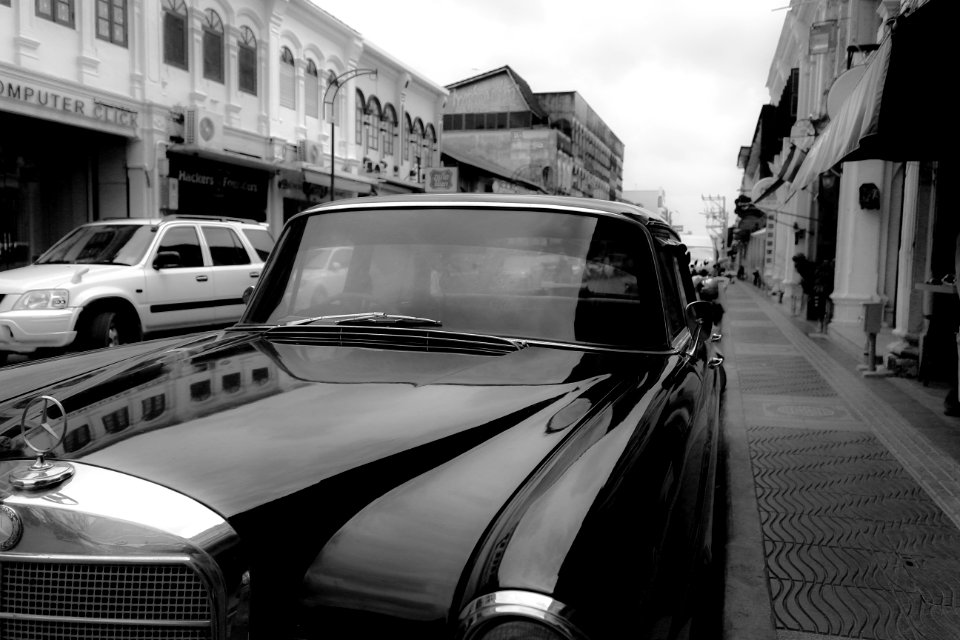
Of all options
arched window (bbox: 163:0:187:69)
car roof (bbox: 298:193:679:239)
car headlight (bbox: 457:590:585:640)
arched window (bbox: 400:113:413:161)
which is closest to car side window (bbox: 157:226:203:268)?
car roof (bbox: 298:193:679:239)

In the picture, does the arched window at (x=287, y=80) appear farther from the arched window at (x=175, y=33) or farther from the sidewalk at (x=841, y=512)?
the sidewalk at (x=841, y=512)

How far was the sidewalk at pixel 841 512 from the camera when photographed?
3.39 metres

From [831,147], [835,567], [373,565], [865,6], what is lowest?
[835,567]

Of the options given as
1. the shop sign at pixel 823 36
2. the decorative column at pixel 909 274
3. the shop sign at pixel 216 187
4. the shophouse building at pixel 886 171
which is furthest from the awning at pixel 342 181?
the decorative column at pixel 909 274

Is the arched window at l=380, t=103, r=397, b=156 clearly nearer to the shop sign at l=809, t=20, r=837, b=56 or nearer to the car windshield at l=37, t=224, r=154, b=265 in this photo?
the shop sign at l=809, t=20, r=837, b=56

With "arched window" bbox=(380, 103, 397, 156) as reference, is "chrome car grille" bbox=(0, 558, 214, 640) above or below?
below

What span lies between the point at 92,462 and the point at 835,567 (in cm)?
357

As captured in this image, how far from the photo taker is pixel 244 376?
231cm

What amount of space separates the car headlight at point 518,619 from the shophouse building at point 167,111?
1773 cm

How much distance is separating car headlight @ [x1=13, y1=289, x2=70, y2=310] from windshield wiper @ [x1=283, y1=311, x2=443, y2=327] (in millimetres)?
7636

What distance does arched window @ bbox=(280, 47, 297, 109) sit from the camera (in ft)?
83.6

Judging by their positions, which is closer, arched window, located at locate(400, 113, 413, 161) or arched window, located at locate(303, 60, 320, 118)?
arched window, located at locate(303, 60, 320, 118)

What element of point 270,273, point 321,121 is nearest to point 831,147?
point 270,273

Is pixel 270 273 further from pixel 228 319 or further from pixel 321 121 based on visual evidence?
pixel 321 121
